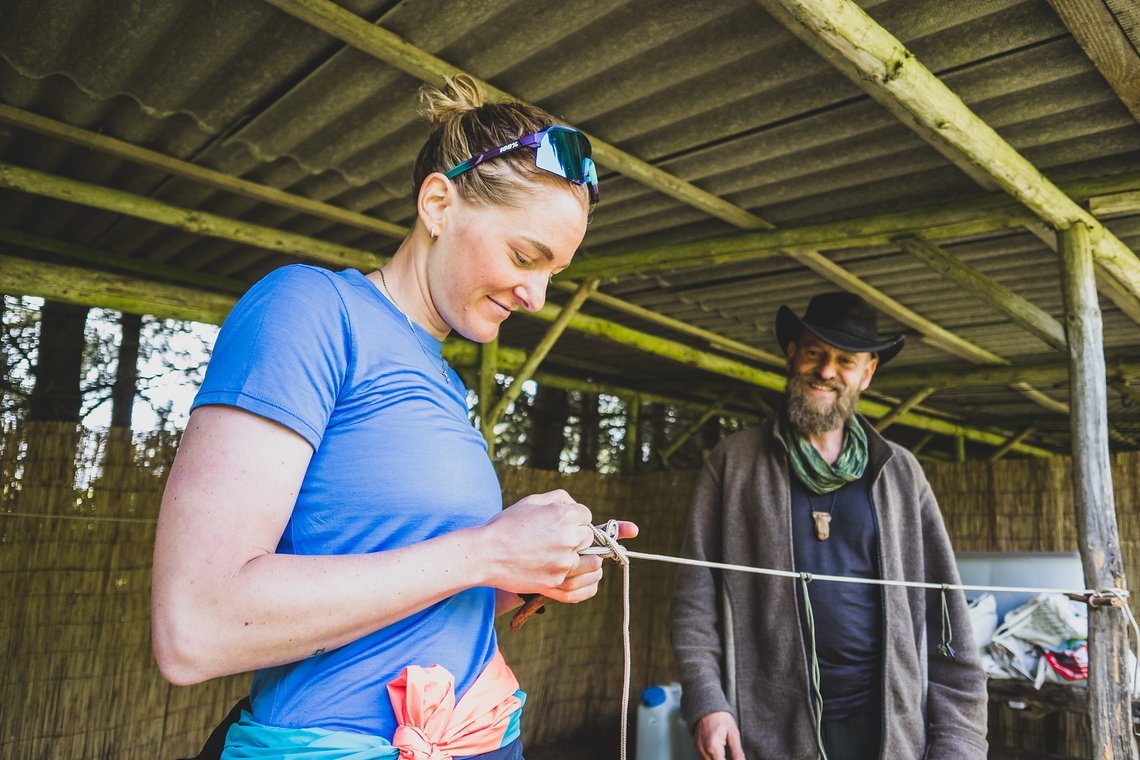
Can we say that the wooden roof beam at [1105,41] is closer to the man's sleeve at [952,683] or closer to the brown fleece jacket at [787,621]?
the brown fleece jacket at [787,621]

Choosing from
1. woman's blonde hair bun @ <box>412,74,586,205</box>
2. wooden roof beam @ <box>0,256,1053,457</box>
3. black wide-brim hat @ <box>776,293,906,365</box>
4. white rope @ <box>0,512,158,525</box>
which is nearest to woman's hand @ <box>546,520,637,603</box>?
woman's blonde hair bun @ <box>412,74,586,205</box>

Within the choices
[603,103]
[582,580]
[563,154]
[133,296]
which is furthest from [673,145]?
[133,296]

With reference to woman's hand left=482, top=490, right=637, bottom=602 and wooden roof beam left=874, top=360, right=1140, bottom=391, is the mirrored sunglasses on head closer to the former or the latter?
woman's hand left=482, top=490, right=637, bottom=602

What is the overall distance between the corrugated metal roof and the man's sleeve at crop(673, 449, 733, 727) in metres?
1.33

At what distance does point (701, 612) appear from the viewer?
2549 mm

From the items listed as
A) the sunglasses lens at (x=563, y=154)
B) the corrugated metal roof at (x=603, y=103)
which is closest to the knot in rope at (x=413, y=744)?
the sunglasses lens at (x=563, y=154)

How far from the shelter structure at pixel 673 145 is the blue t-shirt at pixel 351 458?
155 cm

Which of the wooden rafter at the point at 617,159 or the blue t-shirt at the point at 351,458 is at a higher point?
the wooden rafter at the point at 617,159

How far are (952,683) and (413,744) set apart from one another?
2.08 meters

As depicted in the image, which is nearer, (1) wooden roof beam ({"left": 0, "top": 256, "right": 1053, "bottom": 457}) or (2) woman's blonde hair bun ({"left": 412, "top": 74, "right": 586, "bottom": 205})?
(2) woman's blonde hair bun ({"left": 412, "top": 74, "right": 586, "bottom": 205})

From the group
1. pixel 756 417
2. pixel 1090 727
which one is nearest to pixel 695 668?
pixel 1090 727

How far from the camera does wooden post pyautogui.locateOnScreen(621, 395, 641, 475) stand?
829 cm

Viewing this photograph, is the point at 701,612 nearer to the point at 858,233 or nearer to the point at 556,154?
the point at 556,154

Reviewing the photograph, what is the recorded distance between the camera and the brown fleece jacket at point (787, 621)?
92.0 inches
